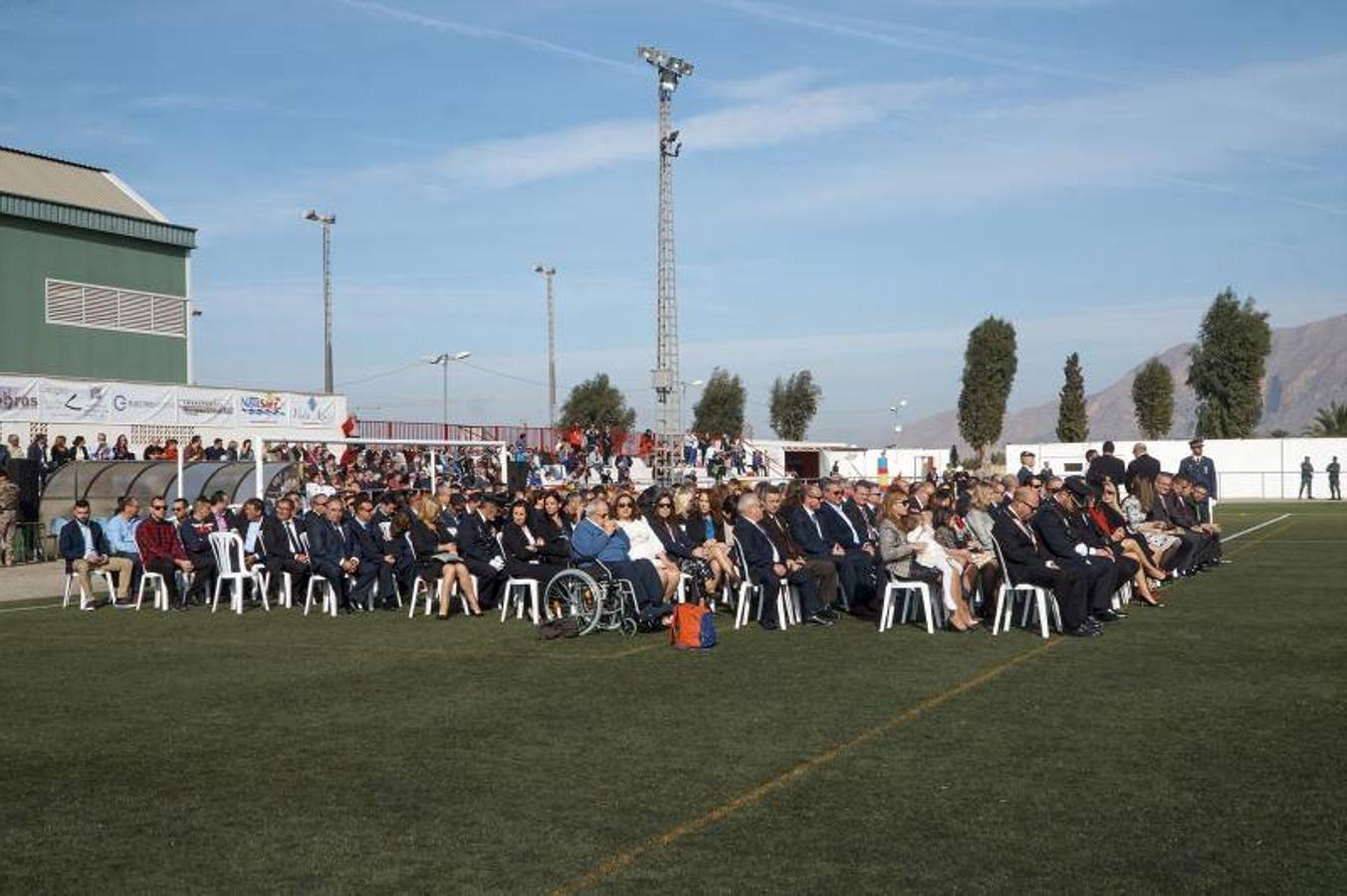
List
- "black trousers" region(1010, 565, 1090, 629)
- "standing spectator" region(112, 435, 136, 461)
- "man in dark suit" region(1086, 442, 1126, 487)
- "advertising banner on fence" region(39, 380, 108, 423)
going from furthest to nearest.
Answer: "advertising banner on fence" region(39, 380, 108, 423) < "standing spectator" region(112, 435, 136, 461) < "man in dark suit" region(1086, 442, 1126, 487) < "black trousers" region(1010, 565, 1090, 629)

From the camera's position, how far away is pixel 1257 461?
50.8 meters

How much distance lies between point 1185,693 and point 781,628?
15.5ft

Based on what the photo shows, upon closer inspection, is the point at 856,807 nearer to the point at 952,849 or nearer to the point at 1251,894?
the point at 952,849

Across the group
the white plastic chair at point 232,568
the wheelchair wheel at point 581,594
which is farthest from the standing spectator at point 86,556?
the wheelchair wheel at point 581,594

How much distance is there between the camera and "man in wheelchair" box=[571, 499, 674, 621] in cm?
1334

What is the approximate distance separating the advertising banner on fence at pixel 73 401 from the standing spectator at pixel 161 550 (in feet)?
50.6

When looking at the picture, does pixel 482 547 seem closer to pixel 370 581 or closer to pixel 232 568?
pixel 370 581

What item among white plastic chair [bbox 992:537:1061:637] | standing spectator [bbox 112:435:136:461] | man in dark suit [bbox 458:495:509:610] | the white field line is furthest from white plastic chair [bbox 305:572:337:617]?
the white field line

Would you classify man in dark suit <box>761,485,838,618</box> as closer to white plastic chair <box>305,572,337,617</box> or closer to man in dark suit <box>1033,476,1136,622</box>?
man in dark suit <box>1033,476,1136,622</box>

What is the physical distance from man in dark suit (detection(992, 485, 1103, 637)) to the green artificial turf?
0.36 meters

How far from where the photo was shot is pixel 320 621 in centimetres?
1488

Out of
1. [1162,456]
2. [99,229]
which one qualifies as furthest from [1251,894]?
[1162,456]

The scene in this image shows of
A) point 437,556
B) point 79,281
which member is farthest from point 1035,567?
point 79,281

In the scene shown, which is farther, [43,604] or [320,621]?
[43,604]
